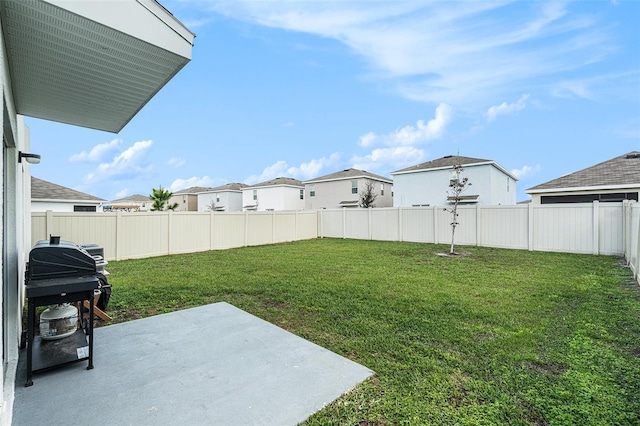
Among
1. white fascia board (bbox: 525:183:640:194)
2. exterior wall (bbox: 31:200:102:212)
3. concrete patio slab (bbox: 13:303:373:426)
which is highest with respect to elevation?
white fascia board (bbox: 525:183:640:194)

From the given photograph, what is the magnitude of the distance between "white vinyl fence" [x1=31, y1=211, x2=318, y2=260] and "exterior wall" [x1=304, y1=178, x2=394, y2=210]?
1224 centimetres

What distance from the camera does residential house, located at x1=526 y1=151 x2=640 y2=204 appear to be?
13969 millimetres

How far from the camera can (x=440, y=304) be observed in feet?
16.1

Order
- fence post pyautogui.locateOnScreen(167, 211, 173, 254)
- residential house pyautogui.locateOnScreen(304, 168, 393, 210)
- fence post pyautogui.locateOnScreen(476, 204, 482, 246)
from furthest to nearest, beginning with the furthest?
residential house pyautogui.locateOnScreen(304, 168, 393, 210)
fence post pyautogui.locateOnScreen(476, 204, 482, 246)
fence post pyautogui.locateOnScreen(167, 211, 173, 254)

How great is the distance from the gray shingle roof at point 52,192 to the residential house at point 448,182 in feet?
73.2

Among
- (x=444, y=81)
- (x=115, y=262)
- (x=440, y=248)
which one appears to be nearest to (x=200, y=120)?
(x=115, y=262)

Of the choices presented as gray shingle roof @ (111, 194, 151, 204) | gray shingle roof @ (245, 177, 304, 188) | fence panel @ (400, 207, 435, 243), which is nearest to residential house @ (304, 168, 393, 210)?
gray shingle roof @ (245, 177, 304, 188)

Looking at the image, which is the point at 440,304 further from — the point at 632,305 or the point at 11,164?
the point at 11,164

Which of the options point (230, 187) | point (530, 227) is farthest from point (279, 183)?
point (530, 227)

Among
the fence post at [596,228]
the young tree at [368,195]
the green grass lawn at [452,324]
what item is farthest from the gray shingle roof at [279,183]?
the fence post at [596,228]

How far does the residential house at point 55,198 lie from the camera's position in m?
17.0

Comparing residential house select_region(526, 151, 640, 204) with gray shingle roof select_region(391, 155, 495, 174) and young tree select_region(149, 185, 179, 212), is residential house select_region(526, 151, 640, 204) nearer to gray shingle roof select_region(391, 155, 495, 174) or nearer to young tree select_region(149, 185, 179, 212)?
gray shingle roof select_region(391, 155, 495, 174)

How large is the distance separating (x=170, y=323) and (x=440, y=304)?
411cm

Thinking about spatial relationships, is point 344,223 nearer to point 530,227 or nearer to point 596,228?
point 530,227
